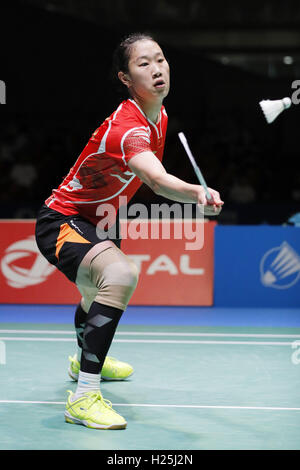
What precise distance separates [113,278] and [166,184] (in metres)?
0.56

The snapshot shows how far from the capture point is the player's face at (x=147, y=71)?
11.4ft

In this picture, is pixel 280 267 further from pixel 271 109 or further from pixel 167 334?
pixel 271 109

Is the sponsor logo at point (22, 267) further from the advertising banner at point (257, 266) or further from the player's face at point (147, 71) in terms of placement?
the player's face at point (147, 71)

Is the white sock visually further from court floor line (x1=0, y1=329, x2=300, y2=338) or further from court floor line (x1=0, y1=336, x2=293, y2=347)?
court floor line (x1=0, y1=329, x2=300, y2=338)

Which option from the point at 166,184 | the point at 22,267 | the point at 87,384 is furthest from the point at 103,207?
the point at 22,267

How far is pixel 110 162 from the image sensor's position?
3523mm

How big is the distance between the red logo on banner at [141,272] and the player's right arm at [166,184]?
3643 mm

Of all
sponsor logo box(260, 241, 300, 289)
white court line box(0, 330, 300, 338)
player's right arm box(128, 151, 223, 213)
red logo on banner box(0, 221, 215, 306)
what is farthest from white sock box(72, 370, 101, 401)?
sponsor logo box(260, 241, 300, 289)

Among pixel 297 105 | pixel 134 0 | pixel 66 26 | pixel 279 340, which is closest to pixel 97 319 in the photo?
pixel 279 340

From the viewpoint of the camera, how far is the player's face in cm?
349

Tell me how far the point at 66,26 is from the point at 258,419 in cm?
815

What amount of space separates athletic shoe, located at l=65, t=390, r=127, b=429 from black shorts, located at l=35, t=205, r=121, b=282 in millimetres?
573

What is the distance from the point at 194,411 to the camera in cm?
363
